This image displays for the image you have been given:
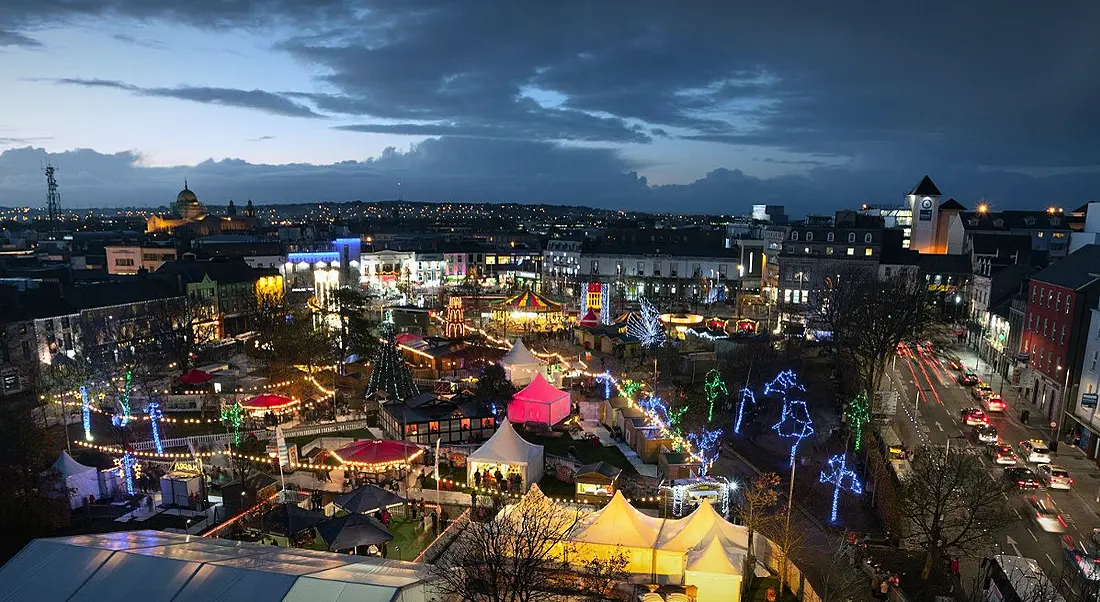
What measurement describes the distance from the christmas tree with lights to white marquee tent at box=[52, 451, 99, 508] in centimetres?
1162

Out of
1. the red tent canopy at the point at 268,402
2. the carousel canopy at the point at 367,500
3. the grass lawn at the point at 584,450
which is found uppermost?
the carousel canopy at the point at 367,500

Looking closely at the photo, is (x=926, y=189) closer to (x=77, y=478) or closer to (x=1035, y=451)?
(x=1035, y=451)

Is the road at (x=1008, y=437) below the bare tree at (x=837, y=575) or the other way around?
below

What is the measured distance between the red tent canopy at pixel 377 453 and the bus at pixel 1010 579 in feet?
59.5

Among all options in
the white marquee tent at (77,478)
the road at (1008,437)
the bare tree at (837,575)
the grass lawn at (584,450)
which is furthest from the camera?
the grass lawn at (584,450)

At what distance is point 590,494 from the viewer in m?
22.2

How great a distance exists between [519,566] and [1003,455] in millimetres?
23128

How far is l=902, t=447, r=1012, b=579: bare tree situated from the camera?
17750mm

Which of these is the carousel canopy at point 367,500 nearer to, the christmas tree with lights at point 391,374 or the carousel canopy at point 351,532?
the carousel canopy at point 351,532

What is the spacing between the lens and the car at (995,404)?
33.7m

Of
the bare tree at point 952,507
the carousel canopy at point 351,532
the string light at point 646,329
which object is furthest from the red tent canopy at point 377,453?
the string light at point 646,329

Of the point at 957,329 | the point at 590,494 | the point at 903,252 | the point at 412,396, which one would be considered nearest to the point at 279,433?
the point at 412,396

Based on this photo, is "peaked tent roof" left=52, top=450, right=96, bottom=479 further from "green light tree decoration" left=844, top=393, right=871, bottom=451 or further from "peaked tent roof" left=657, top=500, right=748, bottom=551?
"green light tree decoration" left=844, top=393, right=871, bottom=451

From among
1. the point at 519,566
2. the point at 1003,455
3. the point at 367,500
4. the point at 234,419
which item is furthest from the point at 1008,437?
the point at 234,419
